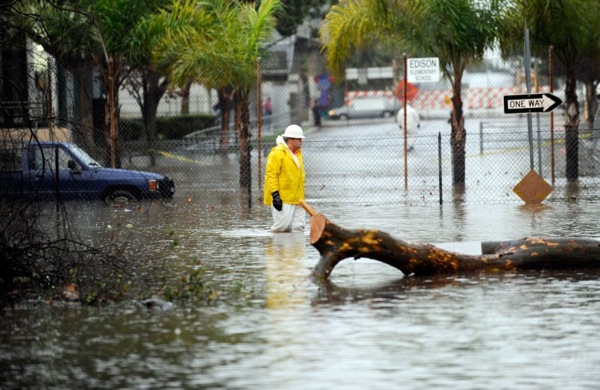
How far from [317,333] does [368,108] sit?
6448cm

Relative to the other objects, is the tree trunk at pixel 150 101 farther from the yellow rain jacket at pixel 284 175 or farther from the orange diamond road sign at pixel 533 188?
the yellow rain jacket at pixel 284 175

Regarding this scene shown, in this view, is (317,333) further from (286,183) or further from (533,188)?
(533,188)

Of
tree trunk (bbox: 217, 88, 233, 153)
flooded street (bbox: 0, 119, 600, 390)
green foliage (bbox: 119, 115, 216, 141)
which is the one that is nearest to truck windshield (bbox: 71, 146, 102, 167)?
flooded street (bbox: 0, 119, 600, 390)

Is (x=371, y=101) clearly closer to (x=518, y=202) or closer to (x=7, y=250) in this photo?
(x=518, y=202)

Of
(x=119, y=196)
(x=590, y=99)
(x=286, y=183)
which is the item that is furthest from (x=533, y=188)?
(x=590, y=99)

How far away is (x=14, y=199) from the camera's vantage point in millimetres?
13023

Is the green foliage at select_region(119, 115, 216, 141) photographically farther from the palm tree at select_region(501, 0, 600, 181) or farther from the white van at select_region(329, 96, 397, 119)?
the palm tree at select_region(501, 0, 600, 181)

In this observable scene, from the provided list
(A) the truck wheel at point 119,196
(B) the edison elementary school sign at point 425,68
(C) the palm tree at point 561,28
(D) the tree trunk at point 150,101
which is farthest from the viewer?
(D) the tree trunk at point 150,101

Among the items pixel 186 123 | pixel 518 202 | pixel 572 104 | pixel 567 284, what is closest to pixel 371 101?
pixel 186 123

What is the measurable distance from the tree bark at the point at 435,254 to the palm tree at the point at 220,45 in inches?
519

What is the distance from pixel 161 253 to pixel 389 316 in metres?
5.65

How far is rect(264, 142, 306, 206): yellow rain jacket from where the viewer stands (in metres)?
18.1

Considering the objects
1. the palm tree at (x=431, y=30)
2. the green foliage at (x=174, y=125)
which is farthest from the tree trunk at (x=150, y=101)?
the palm tree at (x=431, y=30)

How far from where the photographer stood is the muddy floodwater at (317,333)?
8.60 meters
